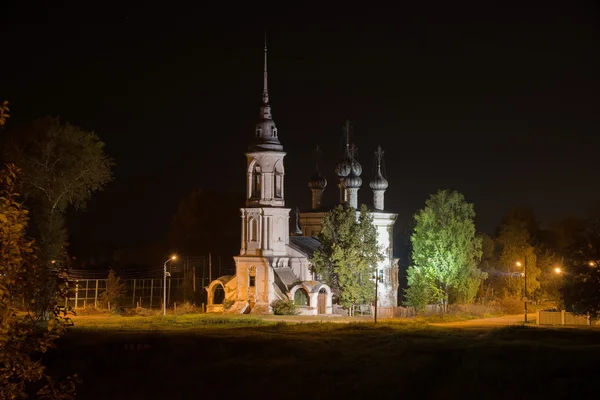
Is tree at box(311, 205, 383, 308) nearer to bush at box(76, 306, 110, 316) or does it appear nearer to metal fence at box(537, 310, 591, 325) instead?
metal fence at box(537, 310, 591, 325)

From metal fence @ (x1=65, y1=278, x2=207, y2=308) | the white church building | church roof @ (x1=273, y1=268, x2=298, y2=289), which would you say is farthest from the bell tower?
metal fence @ (x1=65, y1=278, x2=207, y2=308)

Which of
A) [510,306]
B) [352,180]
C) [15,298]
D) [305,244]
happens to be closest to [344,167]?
[352,180]

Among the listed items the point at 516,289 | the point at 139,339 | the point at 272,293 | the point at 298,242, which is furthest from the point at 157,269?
the point at 139,339

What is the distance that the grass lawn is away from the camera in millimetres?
34750

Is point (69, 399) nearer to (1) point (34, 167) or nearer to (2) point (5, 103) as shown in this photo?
(2) point (5, 103)

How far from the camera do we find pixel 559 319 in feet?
183

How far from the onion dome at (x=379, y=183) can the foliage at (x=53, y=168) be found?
32980mm

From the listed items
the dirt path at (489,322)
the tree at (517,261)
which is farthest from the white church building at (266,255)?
the tree at (517,261)

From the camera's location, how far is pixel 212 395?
3541 cm

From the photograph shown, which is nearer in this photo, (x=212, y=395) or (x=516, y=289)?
(x=212, y=395)

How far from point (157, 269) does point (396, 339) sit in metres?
50.6

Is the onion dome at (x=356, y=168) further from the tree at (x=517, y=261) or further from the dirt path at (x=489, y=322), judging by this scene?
the dirt path at (x=489, y=322)

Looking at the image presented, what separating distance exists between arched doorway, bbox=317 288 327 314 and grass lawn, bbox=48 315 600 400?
1817 centimetres

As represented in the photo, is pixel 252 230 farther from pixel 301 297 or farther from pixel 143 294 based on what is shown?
pixel 143 294
